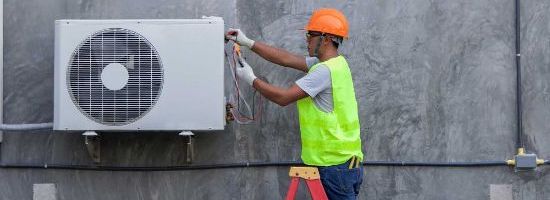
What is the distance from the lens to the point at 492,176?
4.61m

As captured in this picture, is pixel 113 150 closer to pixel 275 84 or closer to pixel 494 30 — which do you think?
pixel 275 84

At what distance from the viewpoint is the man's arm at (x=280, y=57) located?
4391 mm

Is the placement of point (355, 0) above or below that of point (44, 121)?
above

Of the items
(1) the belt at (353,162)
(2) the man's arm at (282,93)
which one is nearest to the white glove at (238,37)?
(2) the man's arm at (282,93)

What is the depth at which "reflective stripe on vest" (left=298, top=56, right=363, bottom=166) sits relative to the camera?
405 centimetres

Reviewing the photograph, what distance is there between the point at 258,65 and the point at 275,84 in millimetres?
142

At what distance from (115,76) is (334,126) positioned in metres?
1.12

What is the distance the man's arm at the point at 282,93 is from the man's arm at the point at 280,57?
0.32 meters

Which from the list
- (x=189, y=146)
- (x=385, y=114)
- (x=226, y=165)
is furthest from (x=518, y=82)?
(x=189, y=146)

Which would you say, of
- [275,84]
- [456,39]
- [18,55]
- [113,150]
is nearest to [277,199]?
[275,84]

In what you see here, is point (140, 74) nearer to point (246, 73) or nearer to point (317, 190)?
point (246, 73)

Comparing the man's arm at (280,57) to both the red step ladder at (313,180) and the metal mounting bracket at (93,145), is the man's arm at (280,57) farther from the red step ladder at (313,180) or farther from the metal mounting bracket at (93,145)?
the metal mounting bracket at (93,145)

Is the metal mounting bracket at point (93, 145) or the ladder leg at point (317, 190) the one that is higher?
the metal mounting bracket at point (93, 145)

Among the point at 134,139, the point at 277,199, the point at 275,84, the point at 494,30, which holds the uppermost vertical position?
the point at 494,30
